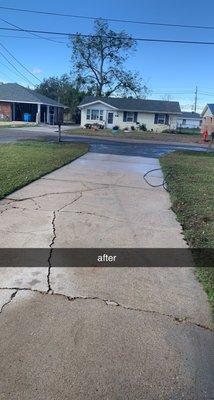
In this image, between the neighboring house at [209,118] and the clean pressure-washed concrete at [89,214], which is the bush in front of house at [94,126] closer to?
the neighboring house at [209,118]

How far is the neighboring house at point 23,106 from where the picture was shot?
45.2 m

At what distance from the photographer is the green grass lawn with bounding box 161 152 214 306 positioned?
454 centimetres

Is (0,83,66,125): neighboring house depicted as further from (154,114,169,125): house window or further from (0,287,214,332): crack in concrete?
(0,287,214,332): crack in concrete

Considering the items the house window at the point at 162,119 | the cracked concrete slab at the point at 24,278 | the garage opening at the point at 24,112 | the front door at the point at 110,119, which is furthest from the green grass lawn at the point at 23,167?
the garage opening at the point at 24,112

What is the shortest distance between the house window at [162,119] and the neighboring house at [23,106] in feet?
40.7

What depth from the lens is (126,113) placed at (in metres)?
47.0

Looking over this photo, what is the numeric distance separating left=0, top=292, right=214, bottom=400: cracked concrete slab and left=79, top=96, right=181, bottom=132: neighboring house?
44.3 meters

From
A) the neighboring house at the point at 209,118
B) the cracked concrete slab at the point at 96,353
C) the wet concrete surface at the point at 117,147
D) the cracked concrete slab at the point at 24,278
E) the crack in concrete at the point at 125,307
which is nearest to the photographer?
the cracked concrete slab at the point at 96,353

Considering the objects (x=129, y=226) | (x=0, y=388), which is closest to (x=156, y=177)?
(x=129, y=226)

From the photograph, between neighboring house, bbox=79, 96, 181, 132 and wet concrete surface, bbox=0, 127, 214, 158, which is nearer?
wet concrete surface, bbox=0, 127, 214, 158

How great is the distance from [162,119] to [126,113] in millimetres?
4620

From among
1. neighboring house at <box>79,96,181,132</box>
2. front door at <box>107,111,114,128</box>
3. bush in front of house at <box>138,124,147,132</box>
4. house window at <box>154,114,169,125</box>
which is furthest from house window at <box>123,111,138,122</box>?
house window at <box>154,114,169,125</box>

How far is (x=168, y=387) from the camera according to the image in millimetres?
2576

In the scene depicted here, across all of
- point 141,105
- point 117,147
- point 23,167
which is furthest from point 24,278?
point 141,105
